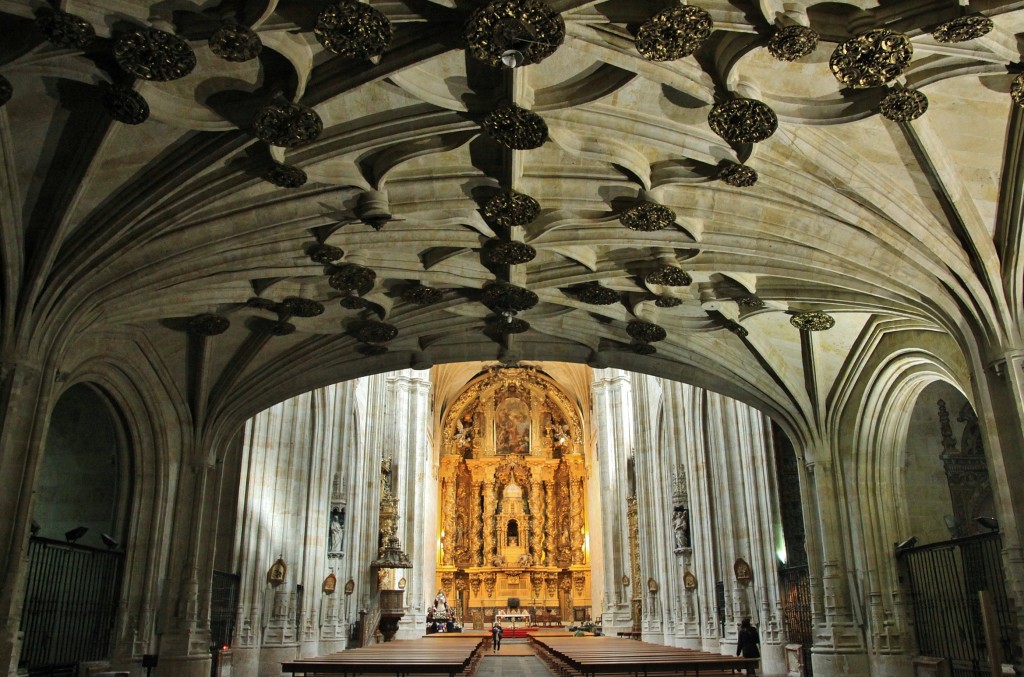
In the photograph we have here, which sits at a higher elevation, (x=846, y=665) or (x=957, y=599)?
(x=957, y=599)

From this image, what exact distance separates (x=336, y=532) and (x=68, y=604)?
9.95m

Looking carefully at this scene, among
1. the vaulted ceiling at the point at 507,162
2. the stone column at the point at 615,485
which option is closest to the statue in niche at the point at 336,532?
the vaulted ceiling at the point at 507,162

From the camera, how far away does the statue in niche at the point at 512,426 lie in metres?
45.2

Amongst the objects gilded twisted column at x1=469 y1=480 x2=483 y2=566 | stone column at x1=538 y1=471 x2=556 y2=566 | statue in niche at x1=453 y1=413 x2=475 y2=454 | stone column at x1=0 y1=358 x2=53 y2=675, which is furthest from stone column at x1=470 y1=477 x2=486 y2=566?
stone column at x1=0 y1=358 x2=53 y2=675

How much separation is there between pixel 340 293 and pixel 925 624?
1025cm

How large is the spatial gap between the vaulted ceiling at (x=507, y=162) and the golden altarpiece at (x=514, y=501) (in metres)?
31.5

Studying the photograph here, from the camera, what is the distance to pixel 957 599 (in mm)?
11836

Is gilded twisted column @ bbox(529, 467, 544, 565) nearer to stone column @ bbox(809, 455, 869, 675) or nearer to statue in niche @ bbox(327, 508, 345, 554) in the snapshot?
statue in niche @ bbox(327, 508, 345, 554)

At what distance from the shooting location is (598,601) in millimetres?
40375

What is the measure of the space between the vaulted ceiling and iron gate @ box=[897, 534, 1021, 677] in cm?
341

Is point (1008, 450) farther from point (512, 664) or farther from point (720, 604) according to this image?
point (512, 664)

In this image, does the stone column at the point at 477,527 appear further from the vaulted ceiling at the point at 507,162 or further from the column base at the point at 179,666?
the vaulted ceiling at the point at 507,162

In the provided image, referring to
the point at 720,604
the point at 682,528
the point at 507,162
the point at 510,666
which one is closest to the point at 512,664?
the point at 510,666

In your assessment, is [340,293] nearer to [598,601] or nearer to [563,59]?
[563,59]
